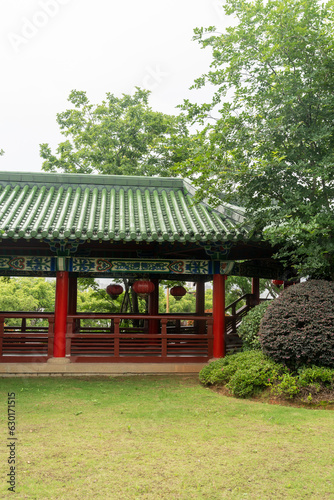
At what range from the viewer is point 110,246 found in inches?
463

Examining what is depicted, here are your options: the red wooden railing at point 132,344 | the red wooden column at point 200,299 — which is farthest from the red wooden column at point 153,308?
the red wooden column at point 200,299

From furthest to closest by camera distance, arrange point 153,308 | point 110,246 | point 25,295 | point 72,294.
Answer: point 25,295 < point 72,294 < point 153,308 < point 110,246

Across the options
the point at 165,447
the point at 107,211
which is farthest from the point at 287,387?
the point at 107,211

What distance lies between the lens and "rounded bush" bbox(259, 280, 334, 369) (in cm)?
763

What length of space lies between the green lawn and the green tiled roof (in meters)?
3.20

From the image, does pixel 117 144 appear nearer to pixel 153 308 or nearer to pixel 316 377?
pixel 153 308

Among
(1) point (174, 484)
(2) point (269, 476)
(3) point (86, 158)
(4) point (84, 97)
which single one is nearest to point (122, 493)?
(1) point (174, 484)

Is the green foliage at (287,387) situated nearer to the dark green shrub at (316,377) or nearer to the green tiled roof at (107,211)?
the dark green shrub at (316,377)

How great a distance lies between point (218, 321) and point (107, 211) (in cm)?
370

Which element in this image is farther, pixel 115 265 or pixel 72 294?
pixel 72 294

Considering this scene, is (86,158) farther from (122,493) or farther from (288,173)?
(122,493)

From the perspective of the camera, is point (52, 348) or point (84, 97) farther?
point (84, 97)

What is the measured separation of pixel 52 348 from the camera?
10.4 m

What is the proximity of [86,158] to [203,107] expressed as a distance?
12858mm
